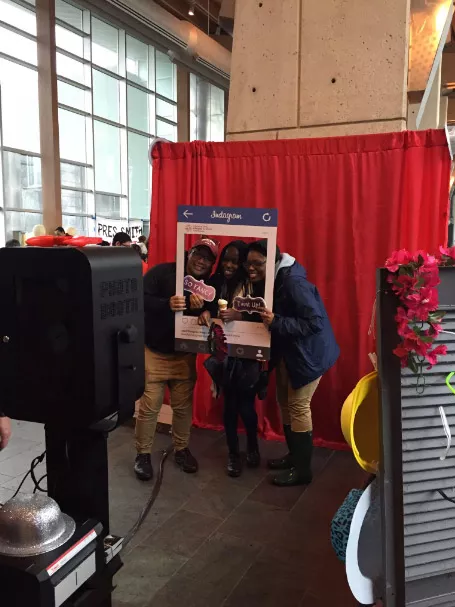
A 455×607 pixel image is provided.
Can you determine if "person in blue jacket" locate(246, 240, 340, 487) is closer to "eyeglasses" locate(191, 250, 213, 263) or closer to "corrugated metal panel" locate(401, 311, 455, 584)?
"eyeglasses" locate(191, 250, 213, 263)

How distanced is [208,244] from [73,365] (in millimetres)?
1784

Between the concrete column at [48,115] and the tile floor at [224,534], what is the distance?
21.2 ft

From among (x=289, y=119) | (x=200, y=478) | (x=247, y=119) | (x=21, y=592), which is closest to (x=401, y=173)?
(x=289, y=119)

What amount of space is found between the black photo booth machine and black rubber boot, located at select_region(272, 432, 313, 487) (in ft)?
5.67

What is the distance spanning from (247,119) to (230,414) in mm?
2131

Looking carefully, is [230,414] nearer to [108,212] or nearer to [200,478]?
[200,478]

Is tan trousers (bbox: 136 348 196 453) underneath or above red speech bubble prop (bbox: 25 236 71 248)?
underneath

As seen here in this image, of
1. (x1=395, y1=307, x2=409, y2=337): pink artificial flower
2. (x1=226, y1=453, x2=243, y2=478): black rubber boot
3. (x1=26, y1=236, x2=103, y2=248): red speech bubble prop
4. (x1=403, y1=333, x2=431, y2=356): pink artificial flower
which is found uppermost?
(x1=26, y1=236, x2=103, y2=248): red speech bubble prop

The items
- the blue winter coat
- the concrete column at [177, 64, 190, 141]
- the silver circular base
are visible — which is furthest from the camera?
the concrete column at [177, 64, 190, 141]

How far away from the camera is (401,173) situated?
10.5 feet

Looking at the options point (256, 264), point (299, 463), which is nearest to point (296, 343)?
point (256, 264)

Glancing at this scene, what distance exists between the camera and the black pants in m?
3.19

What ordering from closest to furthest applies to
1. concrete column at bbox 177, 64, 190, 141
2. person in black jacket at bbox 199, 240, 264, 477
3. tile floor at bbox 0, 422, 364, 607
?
tile floor at bbox 0, 422, 364, 607 → person in black jacket at bbox 199, 240, 264, 477 → concrete column at bbox 177, 64, 190, 141

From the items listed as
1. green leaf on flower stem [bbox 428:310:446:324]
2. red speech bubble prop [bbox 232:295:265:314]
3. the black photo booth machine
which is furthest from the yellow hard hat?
red speech bubble prop [bbox 232:295:265:314]
